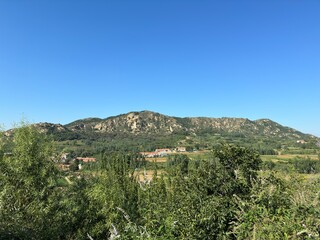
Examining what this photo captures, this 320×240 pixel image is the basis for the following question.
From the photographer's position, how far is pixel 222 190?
9.07 meters

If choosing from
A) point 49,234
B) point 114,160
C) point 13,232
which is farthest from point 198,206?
point 114,160

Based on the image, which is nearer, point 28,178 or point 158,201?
point 158,201

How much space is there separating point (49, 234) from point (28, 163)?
4701 millimetres

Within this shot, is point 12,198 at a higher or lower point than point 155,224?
lower

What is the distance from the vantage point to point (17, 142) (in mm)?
17812

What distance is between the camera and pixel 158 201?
9.57 m

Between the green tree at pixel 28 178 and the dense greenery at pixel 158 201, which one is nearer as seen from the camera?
the dense greenery at pixel 158 201

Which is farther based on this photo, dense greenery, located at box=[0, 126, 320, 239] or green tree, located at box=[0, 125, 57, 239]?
green tree, located at box=[0, 125, 57, 239]

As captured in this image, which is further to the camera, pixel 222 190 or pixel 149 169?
pixel 149 169

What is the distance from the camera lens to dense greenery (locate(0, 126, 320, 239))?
16.5 ft

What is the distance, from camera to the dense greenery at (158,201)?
16.5ft

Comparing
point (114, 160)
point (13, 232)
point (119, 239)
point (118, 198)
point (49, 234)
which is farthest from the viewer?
point (114, 160)

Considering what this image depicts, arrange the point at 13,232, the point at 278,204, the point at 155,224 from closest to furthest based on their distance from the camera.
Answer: the point at 155,224 → the point at 278,204 → the point at 13,232

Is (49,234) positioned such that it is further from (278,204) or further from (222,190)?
(278,204)
